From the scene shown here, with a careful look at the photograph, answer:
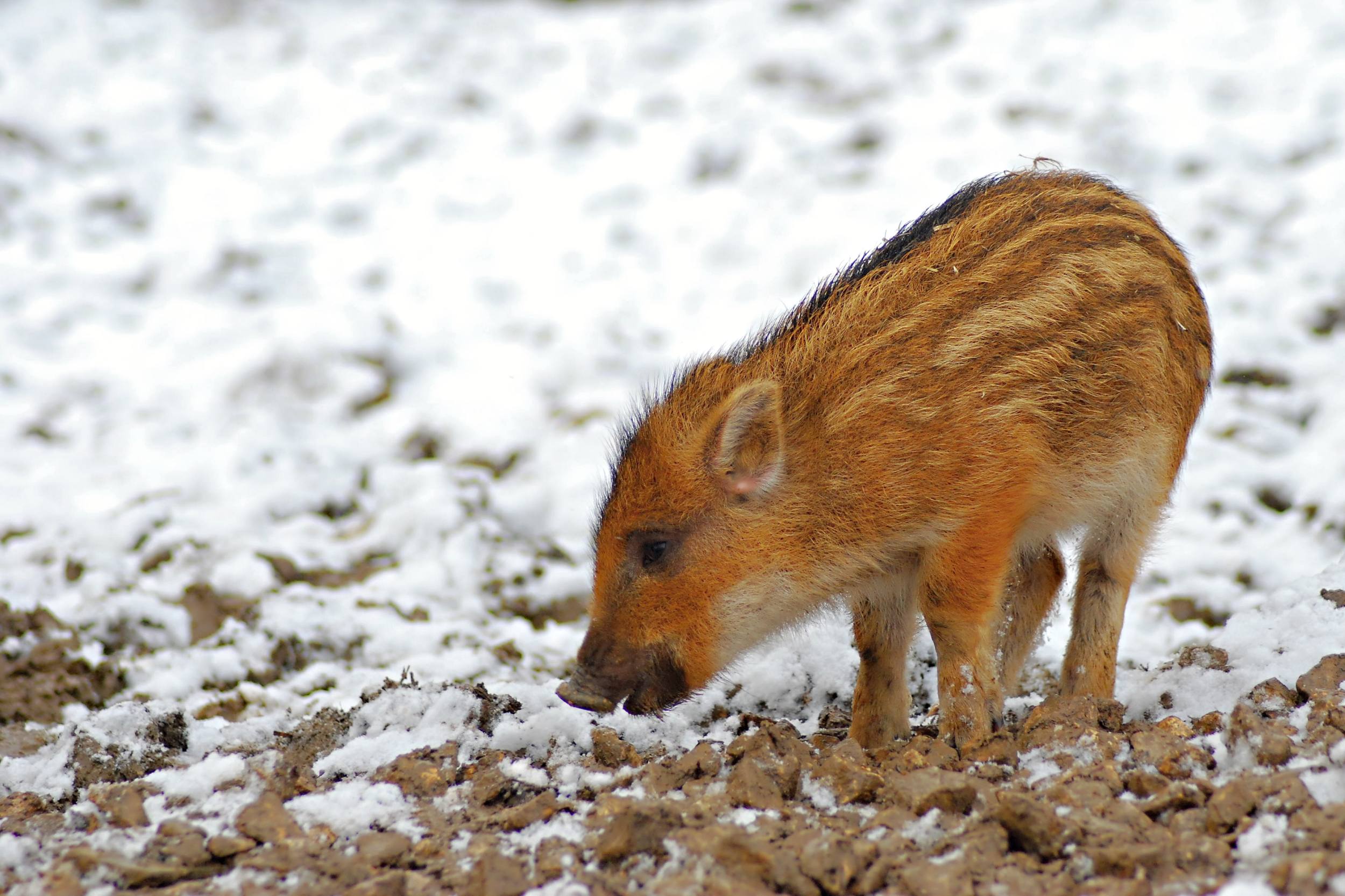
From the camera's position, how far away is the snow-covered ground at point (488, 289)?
4445 millimetres

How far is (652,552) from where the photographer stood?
140 inches

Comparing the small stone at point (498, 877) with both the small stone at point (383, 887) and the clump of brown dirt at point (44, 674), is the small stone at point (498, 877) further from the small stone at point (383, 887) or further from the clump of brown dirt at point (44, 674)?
the clump of brown dirt at point (44, 674)

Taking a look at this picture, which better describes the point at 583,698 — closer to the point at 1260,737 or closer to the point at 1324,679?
the point at 1260,737

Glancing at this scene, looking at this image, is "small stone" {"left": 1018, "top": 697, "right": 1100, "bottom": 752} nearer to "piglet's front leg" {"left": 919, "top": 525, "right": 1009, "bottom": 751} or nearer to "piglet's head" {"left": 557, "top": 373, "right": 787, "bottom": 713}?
"piglet's front leg" {"left": 919, "top": 525, "right": 1009, "bottom": 751}

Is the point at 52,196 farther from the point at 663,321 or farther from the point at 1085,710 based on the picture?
the point at 1085,710

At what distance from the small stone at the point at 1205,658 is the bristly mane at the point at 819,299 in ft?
5.06

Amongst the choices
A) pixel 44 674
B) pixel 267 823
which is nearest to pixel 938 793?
pixel 267 823

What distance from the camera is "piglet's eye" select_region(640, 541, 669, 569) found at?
3.56m

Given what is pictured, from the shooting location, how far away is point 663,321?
7.57 m

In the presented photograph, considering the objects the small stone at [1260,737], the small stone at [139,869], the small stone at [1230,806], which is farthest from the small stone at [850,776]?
the small stone at [139,869]

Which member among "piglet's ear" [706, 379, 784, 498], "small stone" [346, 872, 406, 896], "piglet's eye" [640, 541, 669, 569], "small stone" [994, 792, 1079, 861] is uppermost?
"piglet's ear" [706, 379, 784, 498]

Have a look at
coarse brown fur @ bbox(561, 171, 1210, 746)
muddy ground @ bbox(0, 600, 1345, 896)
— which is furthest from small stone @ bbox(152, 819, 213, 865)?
coarse brown fur @ bbox(561, 171, 1210, 746)

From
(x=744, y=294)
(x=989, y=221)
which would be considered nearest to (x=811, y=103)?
(x=744, y=294)

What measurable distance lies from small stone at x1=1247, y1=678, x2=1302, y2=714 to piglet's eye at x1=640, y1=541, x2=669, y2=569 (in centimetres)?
165
